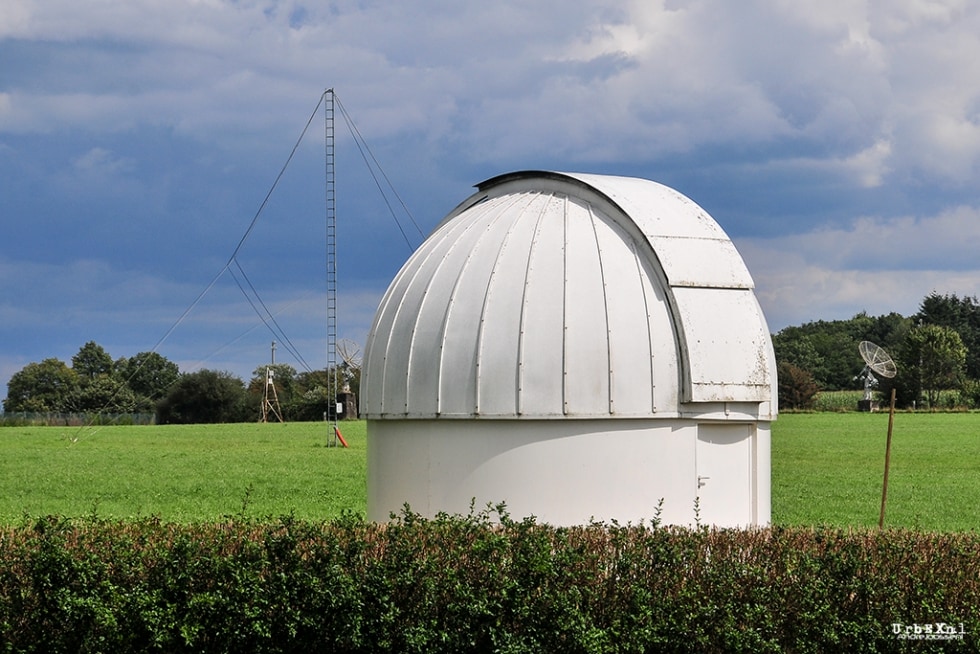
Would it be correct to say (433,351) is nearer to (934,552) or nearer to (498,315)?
(498,315)

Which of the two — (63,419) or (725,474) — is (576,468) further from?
(63,419)

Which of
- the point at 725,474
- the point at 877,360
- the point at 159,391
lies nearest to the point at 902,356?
the point at 159,391

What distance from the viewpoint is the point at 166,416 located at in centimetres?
9344

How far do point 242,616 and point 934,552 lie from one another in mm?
6922

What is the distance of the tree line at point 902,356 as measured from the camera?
82.6m

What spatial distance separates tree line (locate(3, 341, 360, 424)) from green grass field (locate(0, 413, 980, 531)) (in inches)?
800

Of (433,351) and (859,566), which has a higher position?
(433,351)

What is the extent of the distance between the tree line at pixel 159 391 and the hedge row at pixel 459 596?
64019mm

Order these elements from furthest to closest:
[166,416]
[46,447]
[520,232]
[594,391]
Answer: [166,416], [46,447], [520,232], [594,391]

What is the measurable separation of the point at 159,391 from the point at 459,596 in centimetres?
9462

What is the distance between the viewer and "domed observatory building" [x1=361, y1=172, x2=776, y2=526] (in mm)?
12711

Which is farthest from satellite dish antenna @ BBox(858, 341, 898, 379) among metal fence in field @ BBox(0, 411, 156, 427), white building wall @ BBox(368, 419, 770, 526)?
metal fence in field @ BBox(0, 411, 156, 427)

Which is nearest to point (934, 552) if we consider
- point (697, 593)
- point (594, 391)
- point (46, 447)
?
point (697, 593)

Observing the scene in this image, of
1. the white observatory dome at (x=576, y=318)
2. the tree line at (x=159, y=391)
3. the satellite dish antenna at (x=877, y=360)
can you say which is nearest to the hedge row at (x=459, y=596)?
the white observatory dome at (x=576, y=318)
